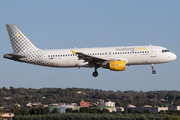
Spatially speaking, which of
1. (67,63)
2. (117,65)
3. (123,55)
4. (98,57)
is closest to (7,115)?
(67,63)

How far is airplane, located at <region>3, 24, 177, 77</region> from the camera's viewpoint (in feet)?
160

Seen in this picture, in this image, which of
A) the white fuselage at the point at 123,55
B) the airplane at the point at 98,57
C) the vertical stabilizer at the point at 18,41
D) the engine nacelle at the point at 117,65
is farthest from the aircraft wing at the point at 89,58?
the vertical stabilizer at the point at 18,41

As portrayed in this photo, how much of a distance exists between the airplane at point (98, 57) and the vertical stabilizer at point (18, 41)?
0.21 meters

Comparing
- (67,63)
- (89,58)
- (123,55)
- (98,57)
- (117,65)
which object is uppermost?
(123,55)

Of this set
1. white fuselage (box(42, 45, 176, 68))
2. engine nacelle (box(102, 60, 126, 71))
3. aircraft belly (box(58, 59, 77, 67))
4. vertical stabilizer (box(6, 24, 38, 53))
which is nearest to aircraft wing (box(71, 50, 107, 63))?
white fuselage (box(42, 45, 176, 68))

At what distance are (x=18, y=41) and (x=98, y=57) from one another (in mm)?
15549

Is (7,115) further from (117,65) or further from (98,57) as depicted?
(117,65)

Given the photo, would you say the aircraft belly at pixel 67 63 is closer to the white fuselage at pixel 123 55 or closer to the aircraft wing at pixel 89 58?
the white fuselage at pixel 123 55

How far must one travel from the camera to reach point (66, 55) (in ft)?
167

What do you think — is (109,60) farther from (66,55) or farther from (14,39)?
(14,39)

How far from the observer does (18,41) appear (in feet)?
180

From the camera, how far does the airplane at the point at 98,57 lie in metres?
48.8

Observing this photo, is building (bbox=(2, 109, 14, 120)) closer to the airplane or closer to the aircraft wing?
the airplane

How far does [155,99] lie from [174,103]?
16507mm
